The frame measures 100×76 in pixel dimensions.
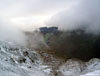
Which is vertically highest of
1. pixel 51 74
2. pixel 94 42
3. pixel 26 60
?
pixel 94 42

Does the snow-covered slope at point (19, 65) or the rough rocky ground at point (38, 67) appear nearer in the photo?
the rough rocky ground at point (38, 67)

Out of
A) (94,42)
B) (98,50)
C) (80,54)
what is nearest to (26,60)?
(80,54)

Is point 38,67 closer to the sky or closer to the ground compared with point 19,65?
closer to the ground

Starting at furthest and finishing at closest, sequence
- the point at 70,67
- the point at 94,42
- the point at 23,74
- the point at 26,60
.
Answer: the point at 94,42, the point at 26,60, the point at 70,67, the point at 23,74

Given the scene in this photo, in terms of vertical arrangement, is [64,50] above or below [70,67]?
above

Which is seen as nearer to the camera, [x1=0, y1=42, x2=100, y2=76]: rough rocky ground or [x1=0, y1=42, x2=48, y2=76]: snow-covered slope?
[x1=0, y1=42, x2=100, y2=76]: rough rocky ground

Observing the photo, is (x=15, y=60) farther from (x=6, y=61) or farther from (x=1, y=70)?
(x=1, y=70)

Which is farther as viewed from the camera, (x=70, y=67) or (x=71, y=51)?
(x=71, y=51)

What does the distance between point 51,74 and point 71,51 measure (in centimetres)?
8549

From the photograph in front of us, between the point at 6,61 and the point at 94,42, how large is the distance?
117 metres

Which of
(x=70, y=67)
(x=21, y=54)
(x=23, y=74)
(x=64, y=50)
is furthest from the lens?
(x=64, y=50)

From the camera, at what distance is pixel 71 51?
177m

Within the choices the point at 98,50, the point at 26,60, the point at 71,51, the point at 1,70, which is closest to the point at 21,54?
the point at 26,60

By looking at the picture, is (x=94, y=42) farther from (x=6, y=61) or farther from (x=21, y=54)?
(x=6, y=61)
